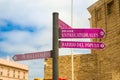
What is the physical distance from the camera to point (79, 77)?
39.5 meters

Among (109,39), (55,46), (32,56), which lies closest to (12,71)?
(109,39)

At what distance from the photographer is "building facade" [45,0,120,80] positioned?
36.6 metres

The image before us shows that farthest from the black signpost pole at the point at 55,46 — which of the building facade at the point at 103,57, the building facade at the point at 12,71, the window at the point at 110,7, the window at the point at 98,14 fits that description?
the building facade at the point at 12,71

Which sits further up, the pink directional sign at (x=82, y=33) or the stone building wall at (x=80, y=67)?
the stone building wall at (x=80, y=67)

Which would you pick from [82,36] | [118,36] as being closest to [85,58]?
[118,36]

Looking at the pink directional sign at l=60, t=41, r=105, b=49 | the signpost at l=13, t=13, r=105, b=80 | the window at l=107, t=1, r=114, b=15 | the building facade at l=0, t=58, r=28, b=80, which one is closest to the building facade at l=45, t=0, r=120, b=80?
the window at l=107, t=1, r=114, b=15

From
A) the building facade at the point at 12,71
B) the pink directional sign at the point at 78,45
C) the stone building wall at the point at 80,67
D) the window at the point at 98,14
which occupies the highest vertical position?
the window at the point at 98,14

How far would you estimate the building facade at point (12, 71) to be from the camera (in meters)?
72.2

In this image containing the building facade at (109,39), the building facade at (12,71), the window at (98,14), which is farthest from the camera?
the building facade at (12,71)

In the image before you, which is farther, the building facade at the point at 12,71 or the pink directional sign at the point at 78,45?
the building facade at the point at 12,71

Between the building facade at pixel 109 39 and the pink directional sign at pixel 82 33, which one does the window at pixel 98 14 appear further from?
the pink directional sign at pixel 82 33

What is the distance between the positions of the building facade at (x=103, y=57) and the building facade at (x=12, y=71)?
33.8 meters

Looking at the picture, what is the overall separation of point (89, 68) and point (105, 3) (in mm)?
7861

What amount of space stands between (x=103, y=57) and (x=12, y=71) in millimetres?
40799
